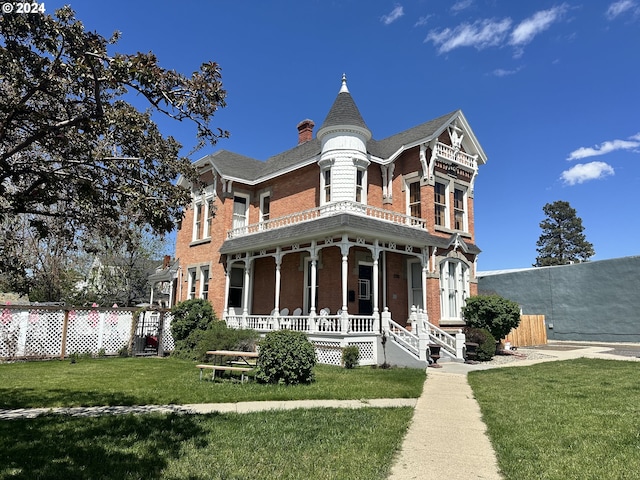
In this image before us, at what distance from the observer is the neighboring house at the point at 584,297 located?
26.9 metres

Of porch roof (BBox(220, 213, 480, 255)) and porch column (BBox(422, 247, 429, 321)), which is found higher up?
porch roof (BBox(220, 213, 480, 255))

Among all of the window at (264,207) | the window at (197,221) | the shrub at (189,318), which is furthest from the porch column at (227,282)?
the window at (197,221)

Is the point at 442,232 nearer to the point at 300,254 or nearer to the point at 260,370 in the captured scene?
the point at 300,254

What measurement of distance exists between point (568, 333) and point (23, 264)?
103 feet

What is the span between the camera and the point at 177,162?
7.77 m

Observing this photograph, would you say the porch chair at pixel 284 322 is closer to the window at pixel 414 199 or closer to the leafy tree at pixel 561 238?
the window at pixel 414 199

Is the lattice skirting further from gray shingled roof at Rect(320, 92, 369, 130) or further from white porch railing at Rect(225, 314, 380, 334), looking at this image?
gray shingled roof at Rect(320, 92, 369, 130)

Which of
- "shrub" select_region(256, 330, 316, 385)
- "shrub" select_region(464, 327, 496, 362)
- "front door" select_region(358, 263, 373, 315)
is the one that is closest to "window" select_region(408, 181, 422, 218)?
"front door" select_region(358, 263, 373, 315)

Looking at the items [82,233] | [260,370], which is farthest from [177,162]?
[260,370]

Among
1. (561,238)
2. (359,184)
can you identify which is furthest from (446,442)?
(561,238)

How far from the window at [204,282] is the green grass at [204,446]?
17104 mm

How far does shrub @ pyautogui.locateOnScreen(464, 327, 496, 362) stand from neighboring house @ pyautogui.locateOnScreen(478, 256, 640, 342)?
46.4 ft

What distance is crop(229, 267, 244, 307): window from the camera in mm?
23641

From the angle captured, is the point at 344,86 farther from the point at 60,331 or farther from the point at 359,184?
the point at 60,331
